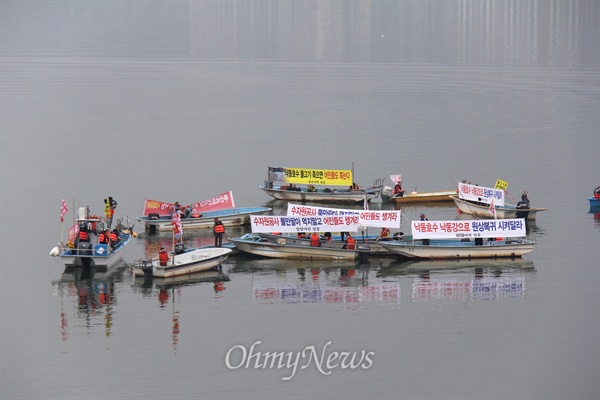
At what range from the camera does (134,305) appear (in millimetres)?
61000

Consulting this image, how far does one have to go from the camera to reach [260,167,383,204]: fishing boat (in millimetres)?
86438

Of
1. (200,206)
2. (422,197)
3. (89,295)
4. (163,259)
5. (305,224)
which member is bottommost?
(89,295)

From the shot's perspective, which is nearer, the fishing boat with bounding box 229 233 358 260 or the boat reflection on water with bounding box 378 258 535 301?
the boat reflection on water with bounding box 378 258 535 301

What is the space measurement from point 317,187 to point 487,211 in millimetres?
15432

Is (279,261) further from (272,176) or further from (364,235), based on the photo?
(272,176)

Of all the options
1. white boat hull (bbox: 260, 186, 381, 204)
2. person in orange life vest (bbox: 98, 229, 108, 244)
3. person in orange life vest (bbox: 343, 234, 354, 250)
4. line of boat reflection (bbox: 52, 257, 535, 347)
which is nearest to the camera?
line of boat reflection (bbox: 52, 257, 535, 347)

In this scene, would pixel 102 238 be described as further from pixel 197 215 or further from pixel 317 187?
pixel 317 187

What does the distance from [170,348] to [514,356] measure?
1682cm

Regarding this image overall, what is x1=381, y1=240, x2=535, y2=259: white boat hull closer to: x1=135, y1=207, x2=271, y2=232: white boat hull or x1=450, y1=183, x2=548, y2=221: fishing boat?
x1=450, y1=183, x2=548, y2=221: fishing boat

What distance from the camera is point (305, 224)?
70.4 metres

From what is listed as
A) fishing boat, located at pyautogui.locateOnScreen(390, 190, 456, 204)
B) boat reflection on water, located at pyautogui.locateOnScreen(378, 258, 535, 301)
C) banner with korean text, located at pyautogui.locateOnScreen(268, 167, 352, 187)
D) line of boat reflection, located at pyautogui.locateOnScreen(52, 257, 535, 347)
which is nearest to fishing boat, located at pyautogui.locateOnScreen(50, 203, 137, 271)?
line of boat reflection, located at pyautogui.locateOnScreen(52, 257, 535, 347)

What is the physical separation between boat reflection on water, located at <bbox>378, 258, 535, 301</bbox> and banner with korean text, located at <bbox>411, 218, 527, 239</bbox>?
63.8 inches

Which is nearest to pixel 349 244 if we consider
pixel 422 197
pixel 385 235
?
pixel 385 235

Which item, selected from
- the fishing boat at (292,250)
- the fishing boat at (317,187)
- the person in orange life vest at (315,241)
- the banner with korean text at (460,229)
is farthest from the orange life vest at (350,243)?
the fishing boat at (317,187)
